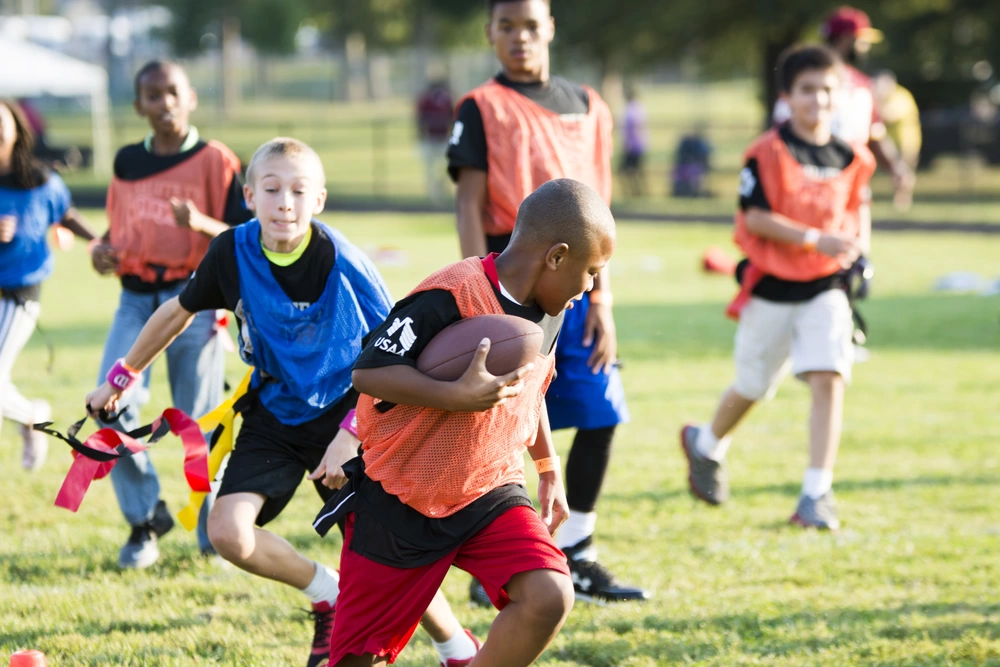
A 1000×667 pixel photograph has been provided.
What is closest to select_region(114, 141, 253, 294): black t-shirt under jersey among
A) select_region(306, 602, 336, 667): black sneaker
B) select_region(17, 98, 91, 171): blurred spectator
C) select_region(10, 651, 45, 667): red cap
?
select_region(306, 602, 336, 667): black sneaker

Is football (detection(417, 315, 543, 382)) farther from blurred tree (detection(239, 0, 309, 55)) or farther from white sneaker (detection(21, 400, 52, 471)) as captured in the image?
blurred tree (detection(239, 0, 309, 55))

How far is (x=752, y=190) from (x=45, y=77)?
2912 centimetres

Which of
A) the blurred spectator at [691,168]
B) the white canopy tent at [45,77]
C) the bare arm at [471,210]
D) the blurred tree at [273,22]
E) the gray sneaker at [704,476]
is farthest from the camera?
the blurred tree at [273,22]

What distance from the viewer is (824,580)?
520 cm

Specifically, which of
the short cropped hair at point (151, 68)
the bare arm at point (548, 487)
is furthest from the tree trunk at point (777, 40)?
the bare arm at point (548, 487)

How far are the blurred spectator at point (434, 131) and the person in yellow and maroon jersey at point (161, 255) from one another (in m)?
21.6

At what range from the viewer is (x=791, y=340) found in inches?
249

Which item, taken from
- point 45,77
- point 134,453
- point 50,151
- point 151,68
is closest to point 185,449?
point 134,453

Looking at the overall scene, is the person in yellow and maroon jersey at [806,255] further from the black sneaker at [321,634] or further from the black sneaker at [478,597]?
the black sneaker at [321,634]

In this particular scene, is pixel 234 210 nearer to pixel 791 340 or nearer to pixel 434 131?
pixel 791 340

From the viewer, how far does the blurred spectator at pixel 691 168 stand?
28.0m

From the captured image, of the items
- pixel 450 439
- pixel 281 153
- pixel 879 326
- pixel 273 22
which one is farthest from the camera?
pixel 273 22

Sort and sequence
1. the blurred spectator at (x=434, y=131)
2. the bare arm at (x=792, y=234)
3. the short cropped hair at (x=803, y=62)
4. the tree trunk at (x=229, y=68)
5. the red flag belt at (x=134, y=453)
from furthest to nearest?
the tree trunk at (x=229, y=68) → the blurred spectator at (x=434, y=131) → the short cropped hair at (x=803, y=62) → the bare arm at (x=792, y=234) → the red flag belt at (x=134, y=453)

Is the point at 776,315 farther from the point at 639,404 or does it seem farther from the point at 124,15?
the point at 124,15
